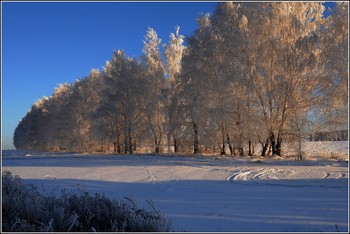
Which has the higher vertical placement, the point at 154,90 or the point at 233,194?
the point at 154,90

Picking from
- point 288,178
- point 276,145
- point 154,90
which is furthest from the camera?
point 154,90

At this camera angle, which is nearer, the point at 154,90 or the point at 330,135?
the point at 330,135

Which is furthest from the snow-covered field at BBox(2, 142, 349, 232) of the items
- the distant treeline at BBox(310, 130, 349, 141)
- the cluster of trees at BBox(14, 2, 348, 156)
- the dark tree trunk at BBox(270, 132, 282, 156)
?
the distant treeline at BBox(310, 130, 349, 141)

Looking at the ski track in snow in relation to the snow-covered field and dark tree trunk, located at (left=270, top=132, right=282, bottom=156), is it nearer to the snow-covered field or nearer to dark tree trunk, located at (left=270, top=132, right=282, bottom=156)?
the snow-covered field

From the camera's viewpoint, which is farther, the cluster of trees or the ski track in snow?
the cluster of trees

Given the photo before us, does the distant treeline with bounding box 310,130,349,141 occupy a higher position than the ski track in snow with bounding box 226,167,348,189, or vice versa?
the distant treeline with bounding box 310,130,349,141

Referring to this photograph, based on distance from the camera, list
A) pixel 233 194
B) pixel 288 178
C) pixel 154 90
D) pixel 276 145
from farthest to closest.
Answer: pixel 154 90 < pixel 276 145 < pixel 288 178 < pixel 233 194

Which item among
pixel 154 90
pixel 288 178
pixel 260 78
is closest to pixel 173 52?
pixel 154 90

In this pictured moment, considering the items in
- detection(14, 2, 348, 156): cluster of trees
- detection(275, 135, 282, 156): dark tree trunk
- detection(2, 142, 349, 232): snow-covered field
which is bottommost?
detection(2, 142, 349, 232): snow-covered field

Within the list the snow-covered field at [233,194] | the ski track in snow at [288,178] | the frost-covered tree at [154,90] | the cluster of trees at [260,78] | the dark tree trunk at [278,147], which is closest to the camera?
the snow-covered field at [233,194]

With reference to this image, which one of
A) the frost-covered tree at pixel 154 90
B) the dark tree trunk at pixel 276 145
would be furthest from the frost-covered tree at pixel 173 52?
the dark tree trunk at pixel 276 145

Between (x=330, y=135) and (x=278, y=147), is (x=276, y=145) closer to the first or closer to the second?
(x=278, y=147)

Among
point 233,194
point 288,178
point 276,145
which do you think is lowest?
point 233,194

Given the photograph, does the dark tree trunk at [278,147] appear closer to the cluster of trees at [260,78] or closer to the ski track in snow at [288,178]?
the cluster of trees at [260,78]
